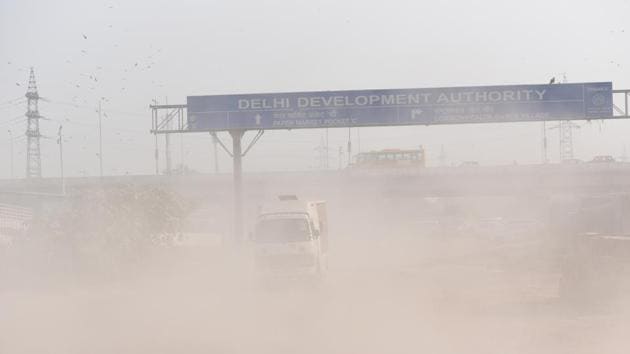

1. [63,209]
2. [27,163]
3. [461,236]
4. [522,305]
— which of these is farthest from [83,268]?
[27,163]

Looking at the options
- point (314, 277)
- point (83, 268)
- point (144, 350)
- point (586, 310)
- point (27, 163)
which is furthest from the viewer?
point (27, 163)

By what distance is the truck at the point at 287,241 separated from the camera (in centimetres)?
2256

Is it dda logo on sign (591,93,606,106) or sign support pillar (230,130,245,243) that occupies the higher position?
dda logo on sign (591,93,606,106)

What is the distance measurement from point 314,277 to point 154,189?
1149 cm

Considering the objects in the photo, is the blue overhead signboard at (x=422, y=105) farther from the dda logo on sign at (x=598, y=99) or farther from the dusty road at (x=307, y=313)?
the dusty road at (x=307, y=313)

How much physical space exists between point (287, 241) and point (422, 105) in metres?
12.4

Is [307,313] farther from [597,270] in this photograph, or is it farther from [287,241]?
[597,270]

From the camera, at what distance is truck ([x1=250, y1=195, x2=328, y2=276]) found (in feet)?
74.0

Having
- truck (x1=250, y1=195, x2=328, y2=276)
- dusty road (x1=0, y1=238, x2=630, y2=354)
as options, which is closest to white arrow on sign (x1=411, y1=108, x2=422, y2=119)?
dusty road (x1=0, y1=238, x2=630, y2=354)

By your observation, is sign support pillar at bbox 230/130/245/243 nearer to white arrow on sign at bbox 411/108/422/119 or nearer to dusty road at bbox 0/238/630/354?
dusty road at bbox 0/238/630/354

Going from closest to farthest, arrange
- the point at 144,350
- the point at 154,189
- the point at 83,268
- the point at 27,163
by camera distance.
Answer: the point at 144,350 → the point at 83,268 → the point at 154,189 → the point at 27,163

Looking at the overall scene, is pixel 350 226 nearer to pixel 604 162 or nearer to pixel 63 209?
pixel 604 162

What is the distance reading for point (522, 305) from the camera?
1833cm

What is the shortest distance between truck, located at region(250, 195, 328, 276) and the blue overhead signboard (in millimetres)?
9443
